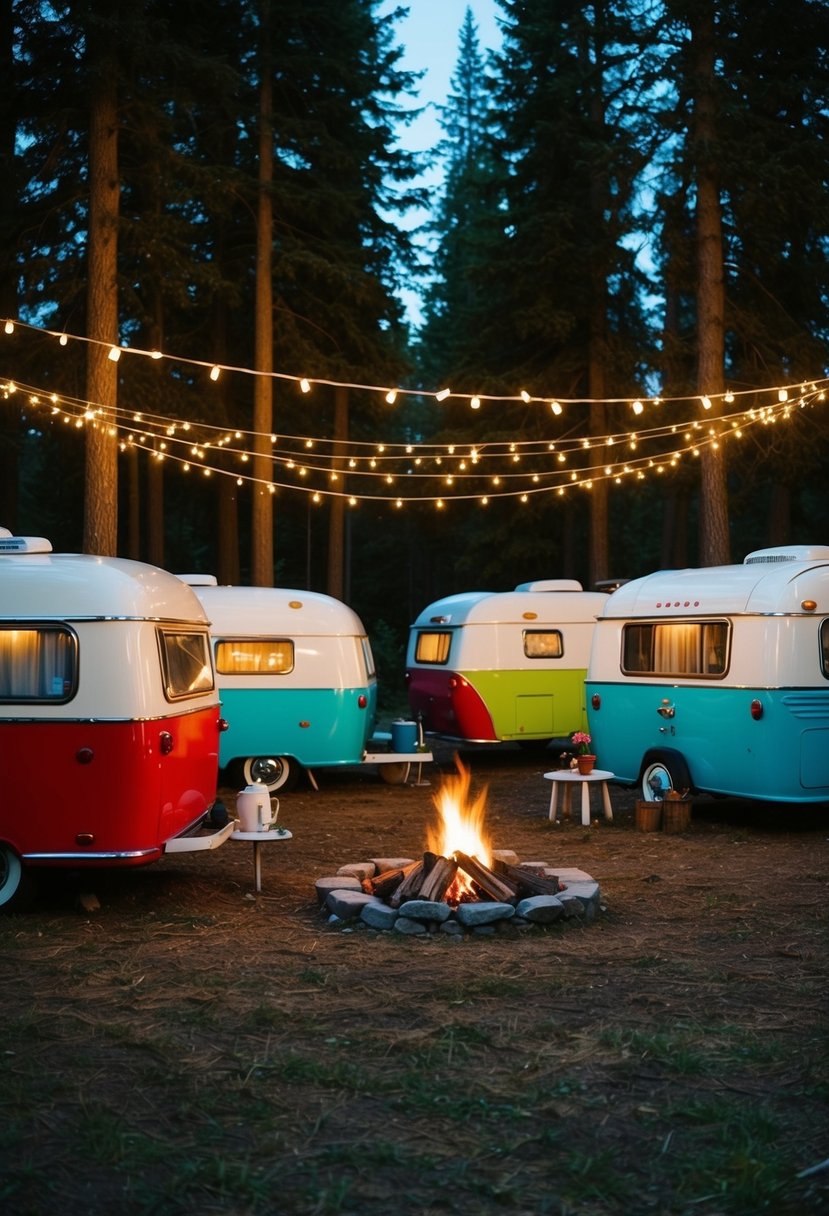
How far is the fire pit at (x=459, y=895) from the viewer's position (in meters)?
7.42

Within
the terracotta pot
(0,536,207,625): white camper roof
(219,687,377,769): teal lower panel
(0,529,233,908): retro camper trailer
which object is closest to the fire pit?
(0,529,233,908): retro camper trailer

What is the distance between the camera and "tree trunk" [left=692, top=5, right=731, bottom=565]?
1802cm

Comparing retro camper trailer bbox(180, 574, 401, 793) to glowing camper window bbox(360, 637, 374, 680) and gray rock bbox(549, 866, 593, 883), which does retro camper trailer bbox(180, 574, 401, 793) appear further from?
gray rock bbox(549, 866, 593, 883)

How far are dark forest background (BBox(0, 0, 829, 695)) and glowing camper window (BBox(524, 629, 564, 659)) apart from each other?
325cm

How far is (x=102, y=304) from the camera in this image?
15.7m

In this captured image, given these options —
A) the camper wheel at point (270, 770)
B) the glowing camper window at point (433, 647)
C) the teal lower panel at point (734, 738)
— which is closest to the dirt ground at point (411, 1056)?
the teal lower panel at point (734, 738)

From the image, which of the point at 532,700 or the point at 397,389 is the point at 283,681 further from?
the point at 397,389

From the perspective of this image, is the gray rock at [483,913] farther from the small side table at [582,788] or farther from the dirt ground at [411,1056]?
the small side table at [582,788]

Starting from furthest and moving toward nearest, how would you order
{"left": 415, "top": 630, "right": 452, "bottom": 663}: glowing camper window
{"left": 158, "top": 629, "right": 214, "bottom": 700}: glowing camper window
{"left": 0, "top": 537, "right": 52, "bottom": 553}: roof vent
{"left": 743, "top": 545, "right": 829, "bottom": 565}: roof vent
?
{"left": 415, "top": 630, "right": 452, "bottom": 663}: glowing camper window, {"left": 743, "top": 545, "right": 829, "bottom": 565}: roof vent, {"left": 0, "top": 537, "right": 52, "bottom": 553}: roof vent, {"left": 158, "top": 629, "right": 214, "bottom": 700}: glowing camper window

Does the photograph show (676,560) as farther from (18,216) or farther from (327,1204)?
(327,1204)

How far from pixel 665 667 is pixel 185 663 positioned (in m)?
5.11

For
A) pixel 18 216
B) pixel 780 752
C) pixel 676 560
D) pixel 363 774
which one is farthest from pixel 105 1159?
pixel 676 560

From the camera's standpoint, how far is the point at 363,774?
16609 mm

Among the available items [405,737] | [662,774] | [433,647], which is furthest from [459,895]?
[433,647]
